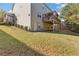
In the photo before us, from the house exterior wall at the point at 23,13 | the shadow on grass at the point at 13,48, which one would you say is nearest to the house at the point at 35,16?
the house exterior wall at the point at 23,13

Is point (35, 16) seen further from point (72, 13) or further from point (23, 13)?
point (72, 13)

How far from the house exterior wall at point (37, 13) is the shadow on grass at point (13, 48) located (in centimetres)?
22

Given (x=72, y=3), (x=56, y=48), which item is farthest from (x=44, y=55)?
(x=72, y=3)

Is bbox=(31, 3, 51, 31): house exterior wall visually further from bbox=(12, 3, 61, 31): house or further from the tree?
the tree

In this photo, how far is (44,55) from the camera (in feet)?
5.62

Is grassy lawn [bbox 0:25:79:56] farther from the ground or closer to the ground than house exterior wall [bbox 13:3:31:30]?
closer to the ground

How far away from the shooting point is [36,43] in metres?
1.75

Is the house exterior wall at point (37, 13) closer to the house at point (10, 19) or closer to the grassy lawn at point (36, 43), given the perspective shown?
the grassy lawn at point (36, 43)

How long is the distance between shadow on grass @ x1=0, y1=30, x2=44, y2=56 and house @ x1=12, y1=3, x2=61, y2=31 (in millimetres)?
184

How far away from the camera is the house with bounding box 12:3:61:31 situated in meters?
1.76

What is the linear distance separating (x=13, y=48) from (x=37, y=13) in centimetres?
43

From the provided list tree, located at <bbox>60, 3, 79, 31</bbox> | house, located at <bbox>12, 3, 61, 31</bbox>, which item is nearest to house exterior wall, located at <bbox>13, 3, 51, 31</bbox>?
house, located at <bbox>12, 3, 61, 31</bbox>

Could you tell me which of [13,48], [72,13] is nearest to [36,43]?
[13,48]

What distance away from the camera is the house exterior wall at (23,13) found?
176 centimetres
